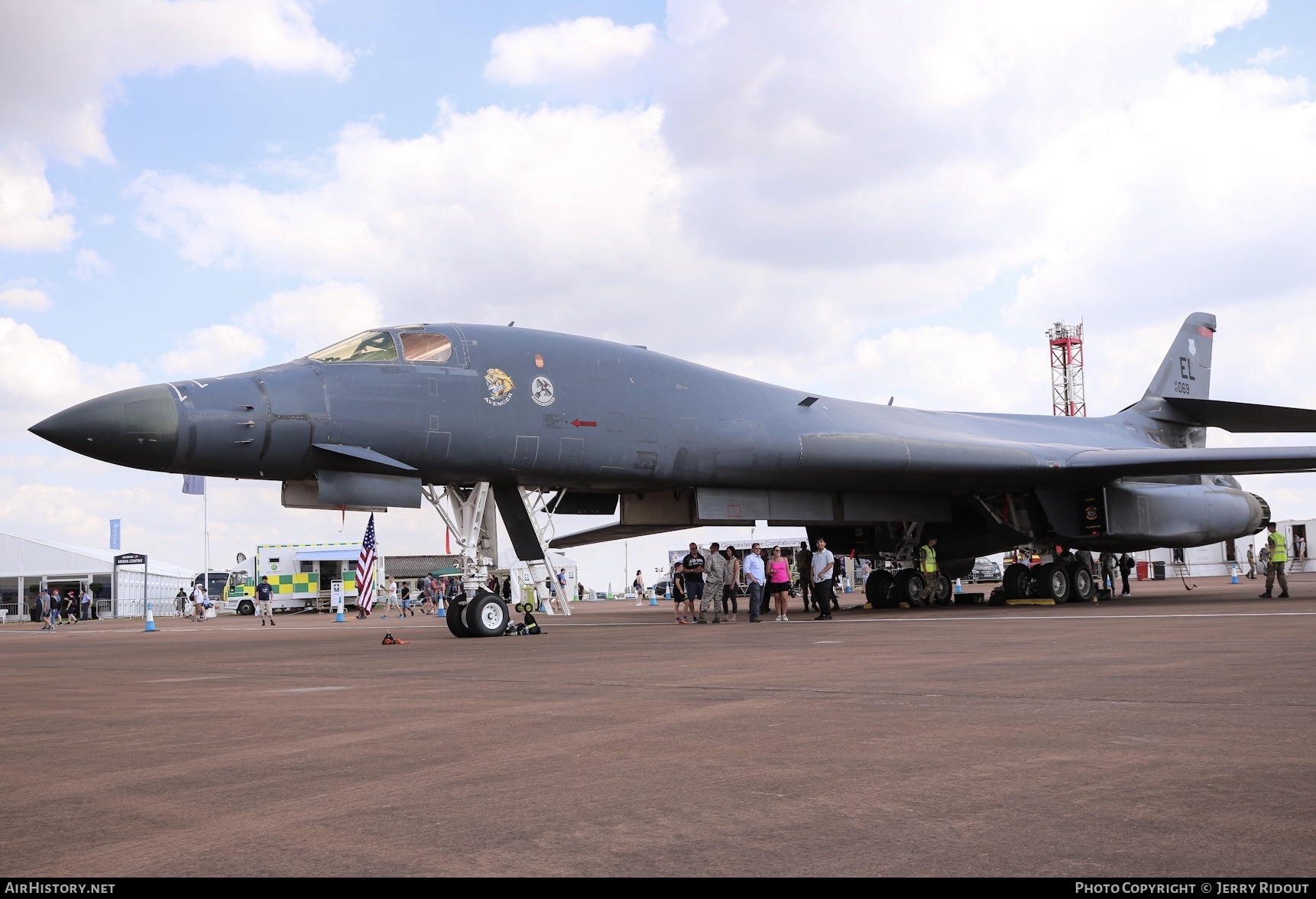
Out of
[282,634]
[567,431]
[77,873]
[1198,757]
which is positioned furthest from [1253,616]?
[282,634]

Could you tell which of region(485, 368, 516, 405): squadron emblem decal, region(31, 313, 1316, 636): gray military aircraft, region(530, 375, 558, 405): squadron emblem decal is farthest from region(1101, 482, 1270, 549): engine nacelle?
region(485, 368, 516, 405): squadron emblem decal

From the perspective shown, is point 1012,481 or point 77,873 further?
point 1012,481

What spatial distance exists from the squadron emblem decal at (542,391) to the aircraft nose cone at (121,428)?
14.2 ft

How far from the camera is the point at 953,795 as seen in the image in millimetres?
3199

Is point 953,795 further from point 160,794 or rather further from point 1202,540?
point 1202,540

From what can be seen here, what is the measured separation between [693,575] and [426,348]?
22.1 feet

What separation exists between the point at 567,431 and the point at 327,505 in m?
3.20

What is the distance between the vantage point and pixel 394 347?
13.1 metres

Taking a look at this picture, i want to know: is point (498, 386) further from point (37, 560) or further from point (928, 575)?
point (37, 560)

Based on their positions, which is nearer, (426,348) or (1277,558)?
(426,348)

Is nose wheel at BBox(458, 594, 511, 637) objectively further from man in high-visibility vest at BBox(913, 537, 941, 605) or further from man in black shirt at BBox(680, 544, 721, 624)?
man in high-visibility vest at BBox(913, 537, 941, 605)

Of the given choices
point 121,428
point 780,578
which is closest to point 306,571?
point 780,578

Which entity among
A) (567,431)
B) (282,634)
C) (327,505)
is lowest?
(282,634)

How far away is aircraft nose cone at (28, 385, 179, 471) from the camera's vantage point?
10.8 meters
